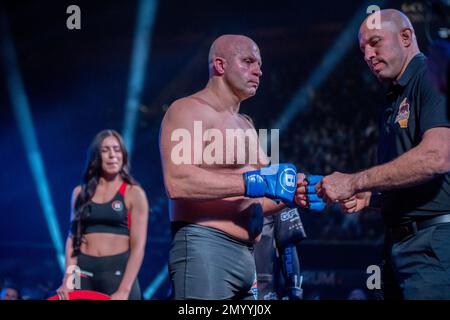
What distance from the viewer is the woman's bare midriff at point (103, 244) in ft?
11.4

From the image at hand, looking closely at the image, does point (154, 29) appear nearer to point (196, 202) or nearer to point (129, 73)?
point (129, 73)

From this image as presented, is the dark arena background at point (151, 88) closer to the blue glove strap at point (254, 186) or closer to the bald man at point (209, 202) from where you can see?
the bald man at point (209, 202)

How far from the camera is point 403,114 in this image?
2070 millimetres

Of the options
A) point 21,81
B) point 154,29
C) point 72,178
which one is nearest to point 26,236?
point 72,178

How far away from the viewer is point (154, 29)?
7805 mm

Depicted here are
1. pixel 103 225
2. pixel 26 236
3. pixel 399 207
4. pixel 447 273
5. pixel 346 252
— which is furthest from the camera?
pixel 26 236

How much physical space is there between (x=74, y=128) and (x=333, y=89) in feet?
11.6

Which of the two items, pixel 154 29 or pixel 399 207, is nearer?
pixel 399 207

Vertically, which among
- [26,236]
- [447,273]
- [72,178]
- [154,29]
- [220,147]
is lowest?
[447,273]

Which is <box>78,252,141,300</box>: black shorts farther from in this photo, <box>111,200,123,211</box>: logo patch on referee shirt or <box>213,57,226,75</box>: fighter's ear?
<box>213,57,226,75</box>: fighter's ear

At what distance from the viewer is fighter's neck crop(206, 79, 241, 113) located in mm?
2385

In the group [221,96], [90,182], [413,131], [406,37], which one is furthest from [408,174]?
[90,182]

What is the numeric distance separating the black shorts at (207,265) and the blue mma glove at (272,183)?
8.4 inches

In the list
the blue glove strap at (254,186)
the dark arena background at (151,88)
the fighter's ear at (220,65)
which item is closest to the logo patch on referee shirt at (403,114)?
the blue glove strap at (254,186)
